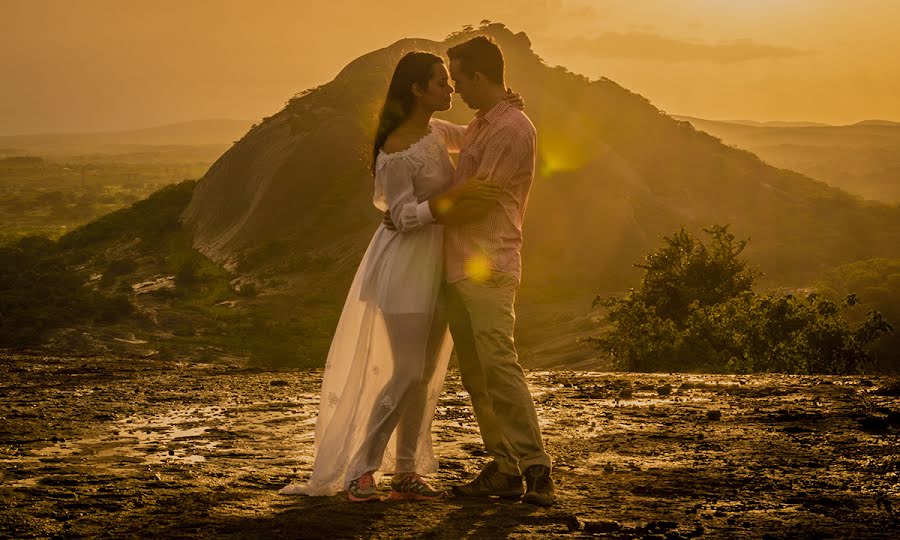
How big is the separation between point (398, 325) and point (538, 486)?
4.03ft

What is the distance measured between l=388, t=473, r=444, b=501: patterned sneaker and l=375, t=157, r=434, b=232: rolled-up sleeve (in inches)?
59.2

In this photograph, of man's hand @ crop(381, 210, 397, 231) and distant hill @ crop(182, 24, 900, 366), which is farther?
distant hill @ crop(182, 24, 900, 366)

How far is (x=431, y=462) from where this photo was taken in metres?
6.74

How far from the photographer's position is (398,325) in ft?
20.9

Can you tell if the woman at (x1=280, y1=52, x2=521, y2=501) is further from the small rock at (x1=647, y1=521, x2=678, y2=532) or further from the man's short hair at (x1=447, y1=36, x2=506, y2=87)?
the small rock at (x1=647, y1=521, x2=678, y2=532)

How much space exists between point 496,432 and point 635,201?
46166 mm

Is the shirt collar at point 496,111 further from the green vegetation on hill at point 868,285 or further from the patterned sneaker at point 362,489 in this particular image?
the green vegetation on hill at point 868,285

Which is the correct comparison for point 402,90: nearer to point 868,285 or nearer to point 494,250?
point 494,250

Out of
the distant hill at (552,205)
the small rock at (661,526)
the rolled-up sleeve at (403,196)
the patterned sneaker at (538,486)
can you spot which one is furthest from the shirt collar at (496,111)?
the distant hill at (552,205)

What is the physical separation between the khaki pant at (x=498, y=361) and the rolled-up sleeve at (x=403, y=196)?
1.53 ft

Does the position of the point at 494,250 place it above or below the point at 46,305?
above

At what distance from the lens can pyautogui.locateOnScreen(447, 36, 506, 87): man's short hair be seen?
6.27 m

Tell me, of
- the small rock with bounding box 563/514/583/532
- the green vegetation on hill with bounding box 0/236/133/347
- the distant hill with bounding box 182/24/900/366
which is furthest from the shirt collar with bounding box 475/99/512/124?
the green vegetation on hill with bounding box 0/236/133/347

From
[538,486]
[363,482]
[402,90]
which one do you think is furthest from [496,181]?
[363,482]
